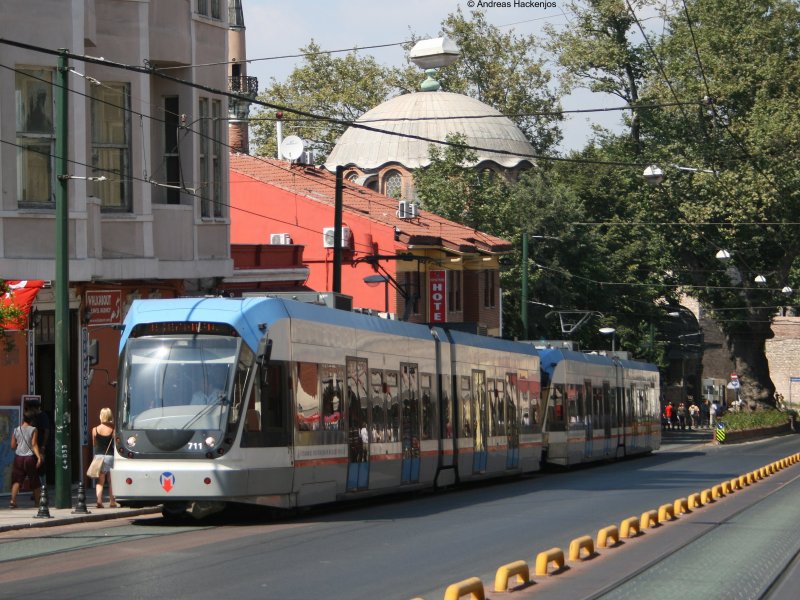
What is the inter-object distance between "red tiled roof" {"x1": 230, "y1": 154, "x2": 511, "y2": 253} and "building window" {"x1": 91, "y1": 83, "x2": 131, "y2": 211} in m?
22.8

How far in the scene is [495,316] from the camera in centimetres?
5966

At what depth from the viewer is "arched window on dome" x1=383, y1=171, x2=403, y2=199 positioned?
76.5 meters

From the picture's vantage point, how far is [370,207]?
187ft

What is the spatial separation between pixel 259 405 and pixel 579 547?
17.7 feet

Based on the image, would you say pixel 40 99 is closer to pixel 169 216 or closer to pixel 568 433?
pixel 169 216

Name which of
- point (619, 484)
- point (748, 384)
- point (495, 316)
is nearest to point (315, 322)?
point (619, 484)

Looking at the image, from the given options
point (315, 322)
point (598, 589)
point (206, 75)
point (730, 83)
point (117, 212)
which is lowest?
point (598, 589)

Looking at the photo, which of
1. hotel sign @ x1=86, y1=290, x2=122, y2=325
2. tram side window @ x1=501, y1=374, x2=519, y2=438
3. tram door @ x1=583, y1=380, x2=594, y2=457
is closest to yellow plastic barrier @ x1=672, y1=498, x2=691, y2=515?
tram side window @ x1=501, y1=374, x2=519, y2=438

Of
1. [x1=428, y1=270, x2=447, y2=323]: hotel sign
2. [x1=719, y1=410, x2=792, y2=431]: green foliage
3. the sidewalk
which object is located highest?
[x1=428, y1=270, x2=447, y2=323]: hotel sign

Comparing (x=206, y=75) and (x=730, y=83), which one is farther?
(x=730, y=83)

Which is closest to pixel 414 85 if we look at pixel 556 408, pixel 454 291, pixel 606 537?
pixel 454 291

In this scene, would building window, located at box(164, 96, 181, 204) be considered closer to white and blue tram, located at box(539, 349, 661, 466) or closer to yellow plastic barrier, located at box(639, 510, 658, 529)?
white and blue tram, located at box(539, 349, 661, 466)

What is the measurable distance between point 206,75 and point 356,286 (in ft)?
69.3

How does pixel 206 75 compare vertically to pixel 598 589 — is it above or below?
above
